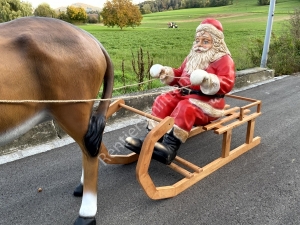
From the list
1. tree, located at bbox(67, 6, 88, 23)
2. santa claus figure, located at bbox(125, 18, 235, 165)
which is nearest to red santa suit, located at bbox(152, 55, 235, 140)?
santa claus figure, located at bbox(125, 18, 235, 165)

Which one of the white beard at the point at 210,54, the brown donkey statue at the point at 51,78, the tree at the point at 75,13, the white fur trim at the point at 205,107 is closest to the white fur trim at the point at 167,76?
the white beard at the point at 210,54

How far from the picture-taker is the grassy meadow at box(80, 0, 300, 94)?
29.7 feet

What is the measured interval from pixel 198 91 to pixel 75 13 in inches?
343

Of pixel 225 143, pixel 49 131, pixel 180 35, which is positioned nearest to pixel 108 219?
pixel 225 143

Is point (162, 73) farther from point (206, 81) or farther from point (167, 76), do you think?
point (206, 81)

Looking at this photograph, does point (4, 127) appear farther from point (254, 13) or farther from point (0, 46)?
point (254, 13)

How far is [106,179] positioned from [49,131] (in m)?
1.04

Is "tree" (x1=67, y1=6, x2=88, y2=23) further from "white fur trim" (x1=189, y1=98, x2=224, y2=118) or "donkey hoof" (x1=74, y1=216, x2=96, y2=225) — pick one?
"donkey hoof" (x1=74, y1=216, x2=96, y2=225)

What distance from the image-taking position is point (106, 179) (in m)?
2.36

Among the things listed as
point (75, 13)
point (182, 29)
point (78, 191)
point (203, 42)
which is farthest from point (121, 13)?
point (78, 191)

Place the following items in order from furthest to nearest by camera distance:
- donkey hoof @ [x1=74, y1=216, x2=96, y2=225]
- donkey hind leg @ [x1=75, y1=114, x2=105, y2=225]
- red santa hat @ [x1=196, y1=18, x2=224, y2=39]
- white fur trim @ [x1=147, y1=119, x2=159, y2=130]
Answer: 1. white fur trim @ [x1=147, y1=119, x2=159, y2=130]
2. red santa hat @ [x1=196, y1=18, x2=224, y2=39]
3. donkey hoof @ [x1=74, y1=216, x2=96, y2=225]
4. donkey hind leg @ [x1=75, y1=114, x2=105, y2=225]

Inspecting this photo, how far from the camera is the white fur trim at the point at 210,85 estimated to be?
7.15 feet

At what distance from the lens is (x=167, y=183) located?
7.65 feet

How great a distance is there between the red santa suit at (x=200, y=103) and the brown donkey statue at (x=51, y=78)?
2.53 ft
